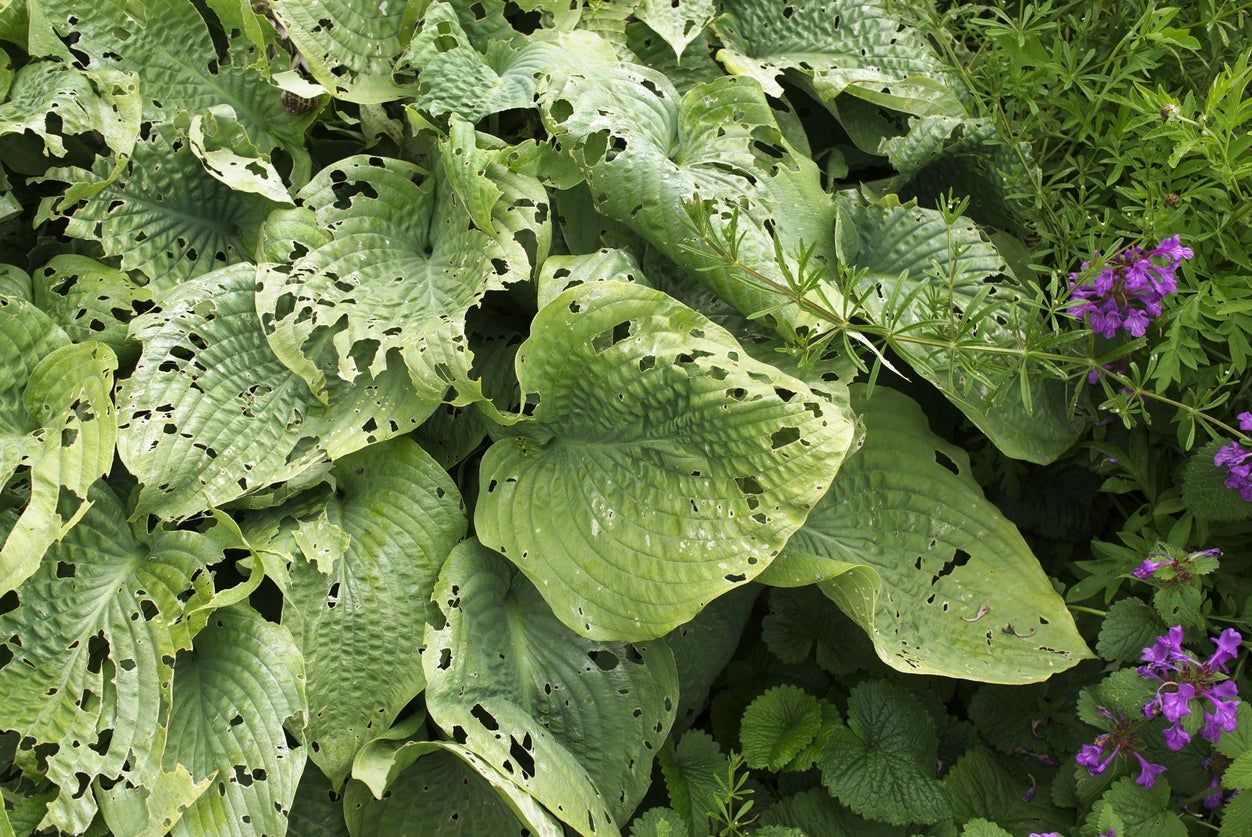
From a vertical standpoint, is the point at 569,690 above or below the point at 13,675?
below

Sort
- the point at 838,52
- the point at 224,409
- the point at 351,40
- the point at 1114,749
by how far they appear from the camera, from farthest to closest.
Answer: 1. the point at 838,52
2. the point at 351,40
3. the point at 224,409
4. the point at 1114,749

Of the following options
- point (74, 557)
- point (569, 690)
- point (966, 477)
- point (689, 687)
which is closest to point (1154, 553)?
point (966, 477)

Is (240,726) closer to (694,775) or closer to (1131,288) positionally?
(694,775)

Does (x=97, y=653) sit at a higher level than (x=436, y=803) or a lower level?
higher

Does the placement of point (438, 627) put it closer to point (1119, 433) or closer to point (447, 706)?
point (447, 706)

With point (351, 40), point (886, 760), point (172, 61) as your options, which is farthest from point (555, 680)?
point (172, 61)

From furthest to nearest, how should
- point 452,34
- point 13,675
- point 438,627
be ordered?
point 452,34 < point 438,627 < point 13,675

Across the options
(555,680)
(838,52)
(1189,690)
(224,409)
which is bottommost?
(555,680)
